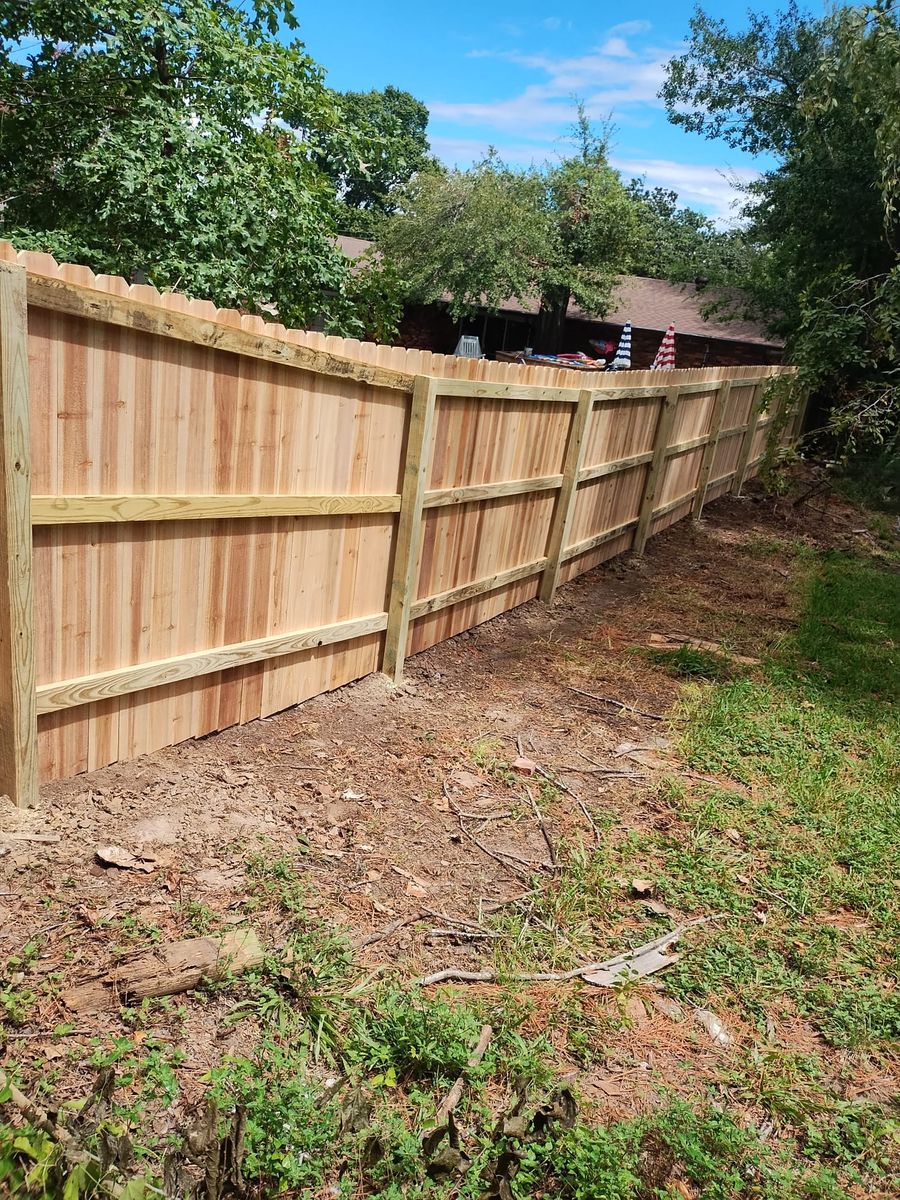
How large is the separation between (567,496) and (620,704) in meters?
2.21

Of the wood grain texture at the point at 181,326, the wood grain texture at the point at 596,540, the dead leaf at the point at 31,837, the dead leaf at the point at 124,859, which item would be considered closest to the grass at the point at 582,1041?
the dead leaf at the point at 124,859

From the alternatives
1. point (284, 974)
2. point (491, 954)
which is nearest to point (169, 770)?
point (284, 974)

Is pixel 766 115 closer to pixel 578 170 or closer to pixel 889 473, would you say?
pixel 578 170

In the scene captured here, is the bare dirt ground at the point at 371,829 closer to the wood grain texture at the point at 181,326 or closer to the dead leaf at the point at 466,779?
the dead leaf at the point at 466,779

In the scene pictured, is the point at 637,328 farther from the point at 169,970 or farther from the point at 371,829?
the point at 169,970

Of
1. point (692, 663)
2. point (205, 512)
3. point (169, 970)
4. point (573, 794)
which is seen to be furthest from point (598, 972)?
point (692, 663)

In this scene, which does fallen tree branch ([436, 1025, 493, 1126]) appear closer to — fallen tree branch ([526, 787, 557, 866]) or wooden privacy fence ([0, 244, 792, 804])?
fallen tree branch ([526, 787, 557, 866])

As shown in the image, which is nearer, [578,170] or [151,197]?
[151,197]

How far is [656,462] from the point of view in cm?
953

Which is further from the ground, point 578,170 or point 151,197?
point 578,170

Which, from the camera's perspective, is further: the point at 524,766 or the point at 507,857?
the point at 524,766

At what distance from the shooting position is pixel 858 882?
3.93 meters

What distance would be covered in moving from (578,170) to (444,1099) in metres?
31.7

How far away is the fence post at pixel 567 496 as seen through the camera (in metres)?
7.07
